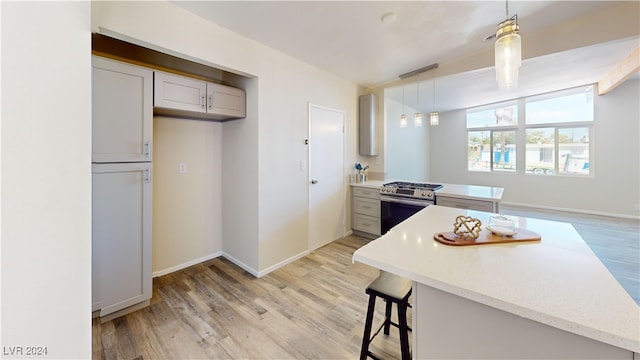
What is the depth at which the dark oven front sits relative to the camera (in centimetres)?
326

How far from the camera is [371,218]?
3.81 metres

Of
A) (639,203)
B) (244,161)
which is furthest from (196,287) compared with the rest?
(639,203)

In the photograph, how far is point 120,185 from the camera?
77.5 inches

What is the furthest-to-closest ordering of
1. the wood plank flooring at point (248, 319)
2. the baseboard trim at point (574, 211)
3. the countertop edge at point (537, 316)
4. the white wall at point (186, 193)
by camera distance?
the baseboard trim at point (574, 211) < the white wall at point (186, 193) < the wood plank flooring at point (248, 319) < the countertop edge at point (537, 316)

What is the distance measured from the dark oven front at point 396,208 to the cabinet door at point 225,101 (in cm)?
228

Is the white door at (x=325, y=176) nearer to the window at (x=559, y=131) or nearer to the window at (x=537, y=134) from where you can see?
the window at (x=537, y=134)

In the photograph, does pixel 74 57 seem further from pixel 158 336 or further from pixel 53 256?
pixel 158 336

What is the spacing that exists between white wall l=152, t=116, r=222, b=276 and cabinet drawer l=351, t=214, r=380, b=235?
82.2 inches

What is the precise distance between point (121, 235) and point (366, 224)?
120 inches

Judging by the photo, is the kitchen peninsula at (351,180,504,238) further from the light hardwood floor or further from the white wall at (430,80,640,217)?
the white wall at (430,80,640,217)

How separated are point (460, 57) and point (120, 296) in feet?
14.2

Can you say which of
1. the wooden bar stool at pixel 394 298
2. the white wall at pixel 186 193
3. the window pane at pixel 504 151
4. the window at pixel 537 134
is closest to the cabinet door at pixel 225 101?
the white wall at pixel 186 193

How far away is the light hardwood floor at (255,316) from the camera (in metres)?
1.69

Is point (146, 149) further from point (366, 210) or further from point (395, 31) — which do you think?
point (366, 210)
